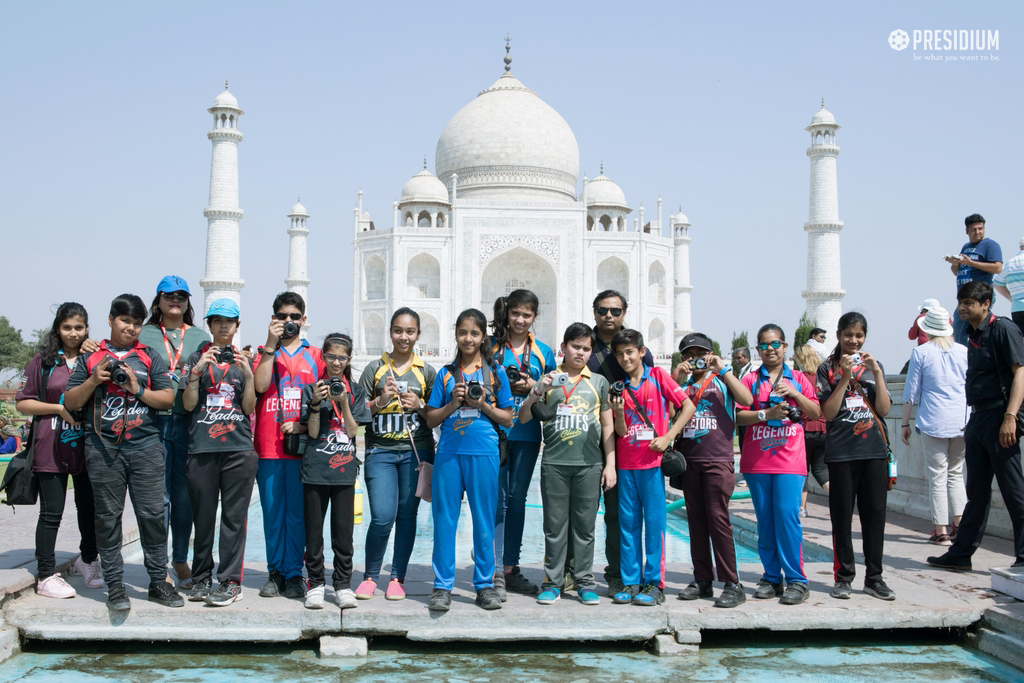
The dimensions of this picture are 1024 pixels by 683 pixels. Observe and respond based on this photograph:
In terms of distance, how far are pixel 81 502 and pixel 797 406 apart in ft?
10.4

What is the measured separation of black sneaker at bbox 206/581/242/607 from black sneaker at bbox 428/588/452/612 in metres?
0.81

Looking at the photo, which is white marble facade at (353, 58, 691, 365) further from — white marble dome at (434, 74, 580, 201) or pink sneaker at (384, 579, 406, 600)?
pink sneaker at (384, 579, 406, 600)

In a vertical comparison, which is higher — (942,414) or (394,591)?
(942,414)

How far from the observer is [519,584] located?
12.7 ft

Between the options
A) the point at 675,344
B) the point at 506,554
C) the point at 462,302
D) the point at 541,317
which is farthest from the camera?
the point at 675,344

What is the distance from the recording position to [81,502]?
12.5 feet

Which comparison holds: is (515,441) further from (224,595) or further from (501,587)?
(224,595)

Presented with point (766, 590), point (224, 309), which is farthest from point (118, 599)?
point (766, 590)

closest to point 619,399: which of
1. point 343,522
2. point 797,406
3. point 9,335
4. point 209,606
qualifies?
point 797,406

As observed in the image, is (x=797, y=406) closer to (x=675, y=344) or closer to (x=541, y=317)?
(x=541, y=317)

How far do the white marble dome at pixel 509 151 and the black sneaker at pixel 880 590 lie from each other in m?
26.6

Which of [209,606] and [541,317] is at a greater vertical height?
[541,317]

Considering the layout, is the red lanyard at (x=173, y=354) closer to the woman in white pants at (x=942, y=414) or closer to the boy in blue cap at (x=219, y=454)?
the boy in blue cap at (x=219, y=454)

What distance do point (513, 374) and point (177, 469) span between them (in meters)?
1.55
